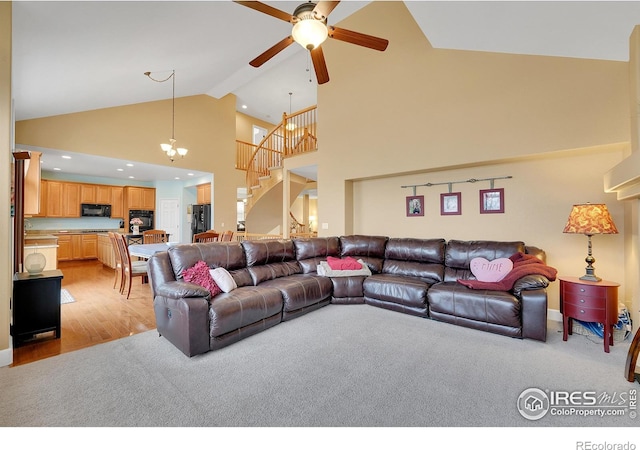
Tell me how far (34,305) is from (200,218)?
555 cm

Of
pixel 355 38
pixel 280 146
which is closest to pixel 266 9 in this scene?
pixel 355 38

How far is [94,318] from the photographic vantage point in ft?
11.1

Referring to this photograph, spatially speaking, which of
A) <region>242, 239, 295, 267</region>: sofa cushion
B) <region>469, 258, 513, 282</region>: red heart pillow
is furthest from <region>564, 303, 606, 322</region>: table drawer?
<region>242, 239, 295, 267</region>: sofa cushion

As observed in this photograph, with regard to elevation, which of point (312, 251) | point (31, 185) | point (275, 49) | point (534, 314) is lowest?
point (534, 314)

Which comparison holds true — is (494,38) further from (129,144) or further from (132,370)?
(129,144)

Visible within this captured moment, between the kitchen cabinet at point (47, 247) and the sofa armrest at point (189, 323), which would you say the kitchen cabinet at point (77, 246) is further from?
the sofa armrest at point (189, 323)

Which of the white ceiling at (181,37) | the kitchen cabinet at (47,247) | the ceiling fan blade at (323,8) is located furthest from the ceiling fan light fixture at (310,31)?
the kitchen cabinet at (47,247)

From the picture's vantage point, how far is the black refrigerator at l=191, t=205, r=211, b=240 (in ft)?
25.8

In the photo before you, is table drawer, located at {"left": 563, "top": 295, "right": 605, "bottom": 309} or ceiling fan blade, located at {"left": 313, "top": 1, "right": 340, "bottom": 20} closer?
ceiling fan blade, located at {"left": 313, "top": 1, "right": 340, "bottom": 20}

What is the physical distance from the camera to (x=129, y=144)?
595 cm

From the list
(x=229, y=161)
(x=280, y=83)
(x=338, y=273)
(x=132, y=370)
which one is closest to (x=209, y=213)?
(x=229, y=161)

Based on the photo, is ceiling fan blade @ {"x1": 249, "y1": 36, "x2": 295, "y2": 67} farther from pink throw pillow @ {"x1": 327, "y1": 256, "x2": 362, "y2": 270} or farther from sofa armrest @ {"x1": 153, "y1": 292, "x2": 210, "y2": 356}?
pink throw pillow @ {"x1": 327, "y1": 256, "x2": 362, "y2": 270}

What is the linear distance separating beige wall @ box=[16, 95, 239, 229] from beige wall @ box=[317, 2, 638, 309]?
359 cm

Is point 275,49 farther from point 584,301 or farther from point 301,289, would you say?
point 584,301
